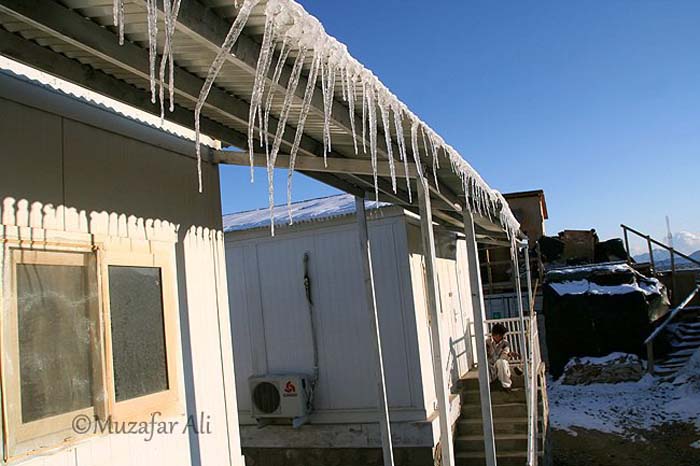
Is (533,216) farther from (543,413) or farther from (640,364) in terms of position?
(543,413)

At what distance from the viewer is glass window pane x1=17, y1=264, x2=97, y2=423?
7.73ft

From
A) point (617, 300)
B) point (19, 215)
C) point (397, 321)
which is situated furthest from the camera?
point (617, 300)

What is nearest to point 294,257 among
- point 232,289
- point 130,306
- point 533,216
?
point 232,289

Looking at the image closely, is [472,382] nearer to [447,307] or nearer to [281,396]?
[447,307]

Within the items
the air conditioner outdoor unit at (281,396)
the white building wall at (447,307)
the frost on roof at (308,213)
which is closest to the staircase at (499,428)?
the white building wall at (447,307)

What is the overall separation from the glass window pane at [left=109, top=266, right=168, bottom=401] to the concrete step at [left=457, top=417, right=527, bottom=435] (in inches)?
231

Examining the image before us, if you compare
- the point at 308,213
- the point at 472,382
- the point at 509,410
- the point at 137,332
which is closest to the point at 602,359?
the point at 472,382

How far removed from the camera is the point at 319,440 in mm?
7477

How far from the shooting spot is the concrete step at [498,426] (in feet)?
25.3

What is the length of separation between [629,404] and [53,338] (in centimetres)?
1241

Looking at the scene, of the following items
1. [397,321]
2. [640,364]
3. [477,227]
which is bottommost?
[640,364]

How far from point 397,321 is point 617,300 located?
33.5 ft

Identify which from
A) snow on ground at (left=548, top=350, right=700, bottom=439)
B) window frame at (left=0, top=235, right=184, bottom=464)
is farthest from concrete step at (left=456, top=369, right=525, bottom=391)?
window frame at (left=0, top=235, right=184, bottom=464)

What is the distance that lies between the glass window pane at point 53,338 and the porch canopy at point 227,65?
3.00 ft
